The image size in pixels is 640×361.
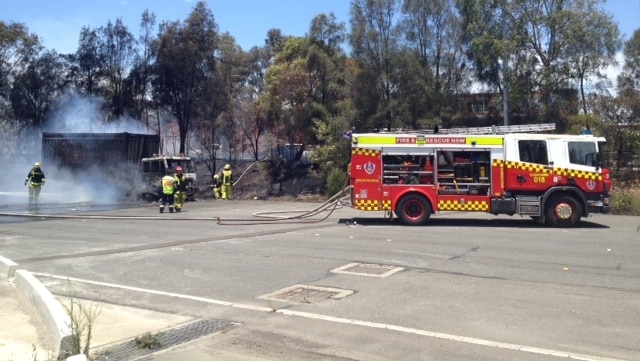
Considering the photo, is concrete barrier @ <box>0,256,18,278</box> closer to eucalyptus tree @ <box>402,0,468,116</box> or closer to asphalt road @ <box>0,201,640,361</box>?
asphalt road @ <box>0,201,640,361</box>

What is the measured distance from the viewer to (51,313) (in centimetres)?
588

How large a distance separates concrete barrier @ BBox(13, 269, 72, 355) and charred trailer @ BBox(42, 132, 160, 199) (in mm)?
21091

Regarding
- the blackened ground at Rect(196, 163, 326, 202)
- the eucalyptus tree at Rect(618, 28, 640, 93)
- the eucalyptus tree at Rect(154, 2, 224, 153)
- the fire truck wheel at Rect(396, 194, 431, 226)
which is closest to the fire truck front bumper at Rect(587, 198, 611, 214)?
the fire truck wheel at Rect(396, 194, 431, 226)

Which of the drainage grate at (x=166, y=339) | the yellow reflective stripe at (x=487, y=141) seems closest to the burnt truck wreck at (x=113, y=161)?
the yellow reflective stripe at (x=487, y=141)

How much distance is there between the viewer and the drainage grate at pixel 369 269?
9.34 metres

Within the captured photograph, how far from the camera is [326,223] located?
17.5m

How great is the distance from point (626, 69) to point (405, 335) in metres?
27.1

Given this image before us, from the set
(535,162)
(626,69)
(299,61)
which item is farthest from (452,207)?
(299,61)

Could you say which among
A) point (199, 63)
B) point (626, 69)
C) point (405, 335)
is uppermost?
point (199, 63)

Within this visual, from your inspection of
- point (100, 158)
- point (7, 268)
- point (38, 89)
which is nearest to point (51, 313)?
point (7, 268)

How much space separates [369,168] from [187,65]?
72.4 ft

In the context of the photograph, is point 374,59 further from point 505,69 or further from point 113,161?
point 113,161

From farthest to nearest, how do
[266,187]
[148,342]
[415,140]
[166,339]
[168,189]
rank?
[266,187] < [168,189] < [415,140] < [166,339] < [148,342]

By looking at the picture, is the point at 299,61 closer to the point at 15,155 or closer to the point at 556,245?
the point at 15,155
